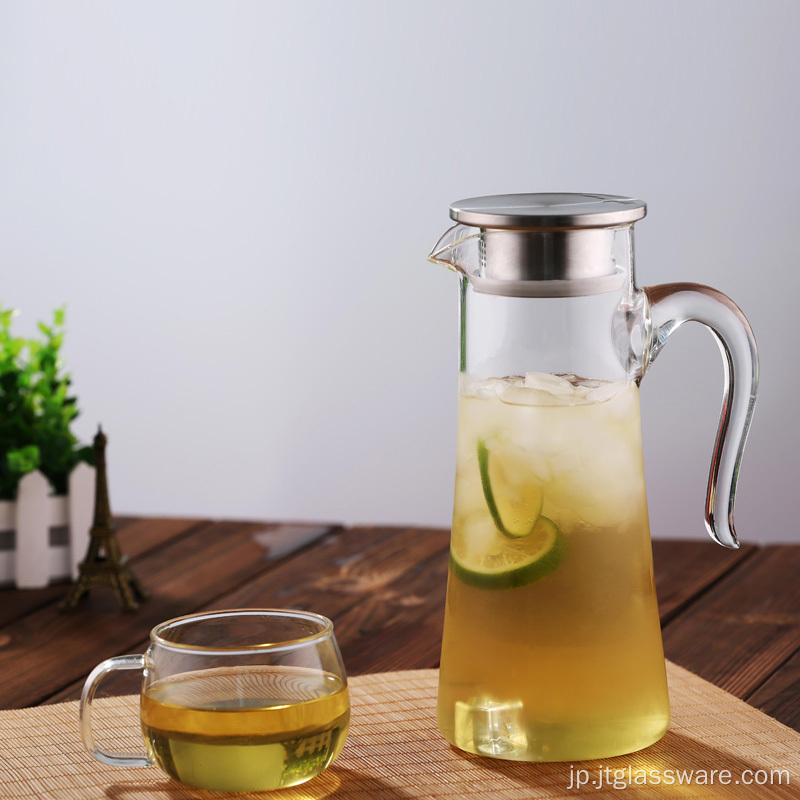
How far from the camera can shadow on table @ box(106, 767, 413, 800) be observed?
0.65 meters

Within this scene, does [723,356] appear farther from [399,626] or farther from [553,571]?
[399,626]

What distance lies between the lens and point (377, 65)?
2.41 metres

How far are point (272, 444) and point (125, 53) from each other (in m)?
0.94

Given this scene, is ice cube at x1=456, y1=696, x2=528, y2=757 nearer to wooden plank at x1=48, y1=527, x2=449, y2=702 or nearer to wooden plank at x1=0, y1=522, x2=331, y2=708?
wooden plank at x1=48, y1=527, x2=449, y2=702

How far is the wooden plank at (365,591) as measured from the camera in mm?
997

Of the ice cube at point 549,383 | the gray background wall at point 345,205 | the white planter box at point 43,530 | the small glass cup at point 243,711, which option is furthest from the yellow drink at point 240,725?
the gray background wall at point 345,205

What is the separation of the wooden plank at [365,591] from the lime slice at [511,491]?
29 cm

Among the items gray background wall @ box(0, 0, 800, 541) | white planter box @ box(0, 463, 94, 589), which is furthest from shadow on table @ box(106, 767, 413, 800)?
gray background wall @ box(0, 0, 800, 541)

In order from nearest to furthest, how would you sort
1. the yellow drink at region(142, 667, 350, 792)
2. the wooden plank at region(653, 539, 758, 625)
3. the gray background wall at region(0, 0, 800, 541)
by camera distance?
the yellow drink at region(142, 667, 350, 792) < the wooden plank at region(653, 539, 758, 625) < the gray background wall at region(0, 0, 800, 541)

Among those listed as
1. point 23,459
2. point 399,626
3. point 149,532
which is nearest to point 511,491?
point 399,626

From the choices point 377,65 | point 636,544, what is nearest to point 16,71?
point 377,65

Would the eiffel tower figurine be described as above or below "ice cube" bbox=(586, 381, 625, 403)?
below

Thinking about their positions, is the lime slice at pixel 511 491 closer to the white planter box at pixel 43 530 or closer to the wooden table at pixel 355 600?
the wooden table at pixel 355 600

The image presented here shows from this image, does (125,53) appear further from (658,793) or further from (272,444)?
(658,793)
